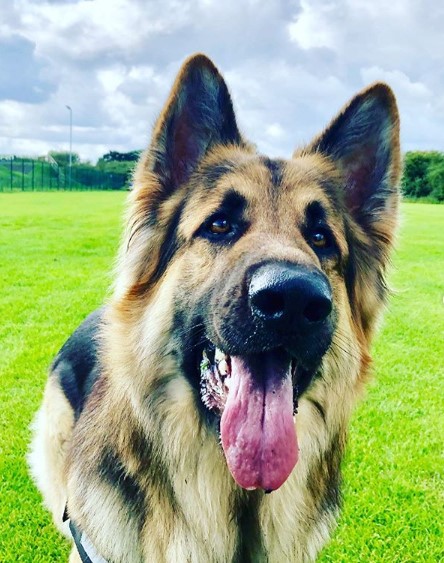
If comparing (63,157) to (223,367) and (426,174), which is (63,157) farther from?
(223,367)

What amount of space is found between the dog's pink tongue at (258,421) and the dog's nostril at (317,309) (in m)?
0.30

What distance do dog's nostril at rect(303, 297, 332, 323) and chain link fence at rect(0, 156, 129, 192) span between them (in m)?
40.4

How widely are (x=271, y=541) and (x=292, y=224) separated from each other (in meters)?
1.62

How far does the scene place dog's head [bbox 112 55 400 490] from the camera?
2.49 m

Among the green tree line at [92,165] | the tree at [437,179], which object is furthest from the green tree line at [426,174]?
the green tree line at [92,165]

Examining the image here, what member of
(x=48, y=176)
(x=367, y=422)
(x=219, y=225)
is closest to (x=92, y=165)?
(x=48, y=176)

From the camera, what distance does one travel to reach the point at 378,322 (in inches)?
138

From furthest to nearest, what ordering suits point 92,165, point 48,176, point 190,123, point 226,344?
point 92,165 → point 48,176 → point 190,123 → point 226,344

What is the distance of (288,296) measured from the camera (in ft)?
7.51

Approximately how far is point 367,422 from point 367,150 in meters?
3.00

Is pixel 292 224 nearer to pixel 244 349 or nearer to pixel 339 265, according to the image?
pixel 339 265

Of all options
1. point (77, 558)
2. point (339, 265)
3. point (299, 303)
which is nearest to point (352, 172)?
point (339, 265)

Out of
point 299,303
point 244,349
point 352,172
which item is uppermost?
point 352,172

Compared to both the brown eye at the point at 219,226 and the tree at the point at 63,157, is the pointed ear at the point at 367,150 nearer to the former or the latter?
the brown eye at the point at 219,226
